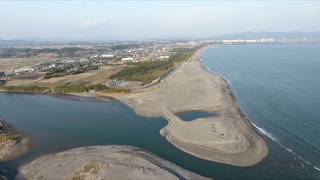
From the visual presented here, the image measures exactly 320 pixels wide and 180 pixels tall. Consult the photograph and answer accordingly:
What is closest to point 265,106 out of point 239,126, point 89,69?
point 239,126

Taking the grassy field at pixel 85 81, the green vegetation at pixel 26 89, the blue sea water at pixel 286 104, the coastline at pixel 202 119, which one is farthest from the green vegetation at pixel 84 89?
the blue sea water at pixel 286 104

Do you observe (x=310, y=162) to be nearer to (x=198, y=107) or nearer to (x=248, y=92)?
(x=198, y=107)

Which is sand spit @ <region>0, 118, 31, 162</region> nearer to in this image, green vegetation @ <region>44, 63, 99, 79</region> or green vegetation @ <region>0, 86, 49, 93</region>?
green vegetation @ <region>0, 86, 49, 93</region>

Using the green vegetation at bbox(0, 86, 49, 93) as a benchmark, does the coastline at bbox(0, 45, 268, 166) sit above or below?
above

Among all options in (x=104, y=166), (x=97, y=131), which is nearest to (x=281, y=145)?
(x=104, y=166)

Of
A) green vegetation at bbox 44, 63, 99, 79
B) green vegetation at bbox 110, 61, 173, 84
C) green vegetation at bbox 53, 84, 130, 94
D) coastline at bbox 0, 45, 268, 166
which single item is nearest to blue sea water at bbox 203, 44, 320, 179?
coastline at bbox 0, 45, 268, 166
